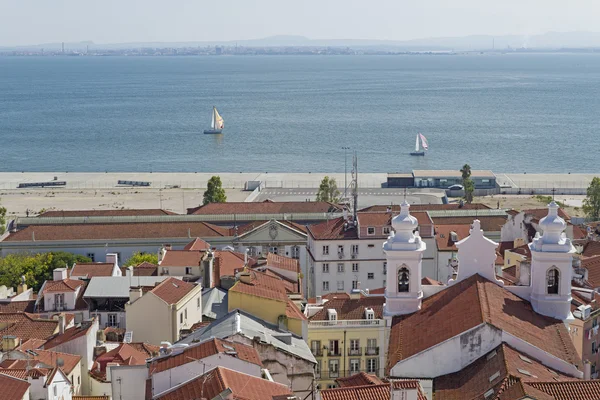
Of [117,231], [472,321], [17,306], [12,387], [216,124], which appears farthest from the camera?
[216,124]

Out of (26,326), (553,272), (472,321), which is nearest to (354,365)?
(553,272)

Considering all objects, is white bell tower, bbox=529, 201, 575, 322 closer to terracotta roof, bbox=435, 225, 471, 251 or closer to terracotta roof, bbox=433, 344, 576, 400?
terracotta roof, bbox=433, 344, 576, 400

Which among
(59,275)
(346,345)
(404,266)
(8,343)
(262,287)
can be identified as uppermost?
(404,266)

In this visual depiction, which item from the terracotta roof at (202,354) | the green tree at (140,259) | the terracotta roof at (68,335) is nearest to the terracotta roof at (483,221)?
the green tree at (140,259)

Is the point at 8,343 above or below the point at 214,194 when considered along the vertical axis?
below

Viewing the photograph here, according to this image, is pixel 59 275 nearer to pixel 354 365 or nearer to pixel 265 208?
pixel 354 365

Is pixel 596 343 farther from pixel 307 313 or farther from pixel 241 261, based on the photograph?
pixel 241 261

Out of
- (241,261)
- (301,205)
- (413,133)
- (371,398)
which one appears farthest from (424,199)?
(413,133)
